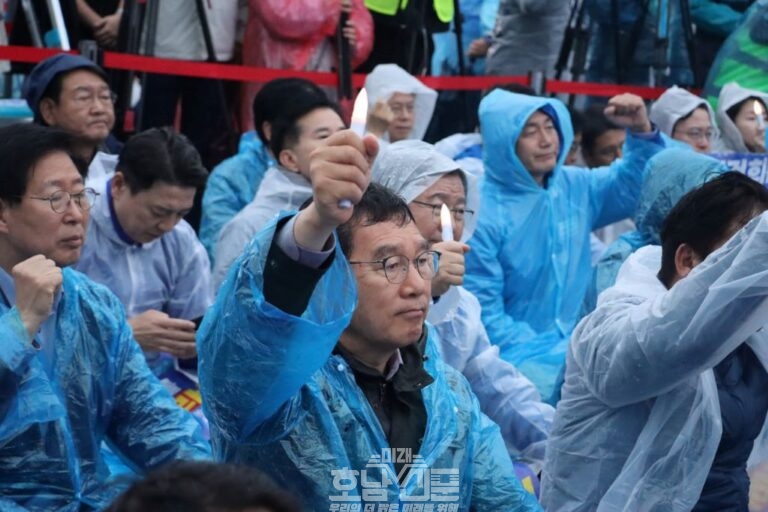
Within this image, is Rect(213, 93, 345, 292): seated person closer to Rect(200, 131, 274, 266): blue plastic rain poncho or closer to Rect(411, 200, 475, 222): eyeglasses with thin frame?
Rect(200, 131, 274, 266): blue plastic rain poncho

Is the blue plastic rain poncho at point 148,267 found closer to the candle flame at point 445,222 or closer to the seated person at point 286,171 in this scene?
the seated person at point 286,171

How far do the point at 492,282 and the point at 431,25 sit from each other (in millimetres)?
2574

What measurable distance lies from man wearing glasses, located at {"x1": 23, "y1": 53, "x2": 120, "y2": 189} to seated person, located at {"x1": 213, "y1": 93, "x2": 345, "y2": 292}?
0.61m

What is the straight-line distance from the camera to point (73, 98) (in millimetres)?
5660

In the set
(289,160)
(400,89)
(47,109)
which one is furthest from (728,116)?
(47,109)

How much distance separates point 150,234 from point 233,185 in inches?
50.9

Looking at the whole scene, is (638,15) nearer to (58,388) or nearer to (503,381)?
(503,381)

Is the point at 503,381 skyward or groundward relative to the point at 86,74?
groundward

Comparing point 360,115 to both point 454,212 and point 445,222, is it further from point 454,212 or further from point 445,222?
point 454,212

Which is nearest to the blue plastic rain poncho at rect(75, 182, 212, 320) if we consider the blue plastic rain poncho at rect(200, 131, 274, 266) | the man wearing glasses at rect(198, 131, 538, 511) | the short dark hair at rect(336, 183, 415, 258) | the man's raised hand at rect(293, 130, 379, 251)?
the blue plastic rain poncho at rect(200, 131, 274, 266)

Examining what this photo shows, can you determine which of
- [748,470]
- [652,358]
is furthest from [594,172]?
[652,358]

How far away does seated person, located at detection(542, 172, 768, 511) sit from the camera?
308cm

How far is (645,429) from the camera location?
133 inches

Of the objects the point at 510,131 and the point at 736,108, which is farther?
the point at 736,108
